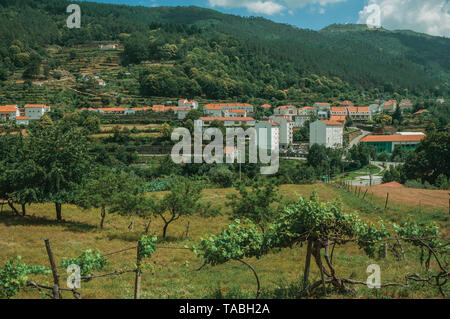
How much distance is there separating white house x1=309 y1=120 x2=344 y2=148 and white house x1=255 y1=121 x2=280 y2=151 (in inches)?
341

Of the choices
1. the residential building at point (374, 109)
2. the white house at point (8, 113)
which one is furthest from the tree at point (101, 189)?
the residential building at point (374, 109)

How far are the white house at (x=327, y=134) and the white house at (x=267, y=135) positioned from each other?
865 centimetres

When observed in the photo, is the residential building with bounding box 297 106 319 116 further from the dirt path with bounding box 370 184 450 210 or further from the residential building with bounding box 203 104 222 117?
the dirt path with bounding box 370 184 450 210

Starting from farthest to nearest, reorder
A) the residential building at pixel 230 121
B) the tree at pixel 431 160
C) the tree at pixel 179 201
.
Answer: the residential building at pixel 230 121 → the tree at pixel 431 160 → the tree at pixel 179 201

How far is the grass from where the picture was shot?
22.9 ft

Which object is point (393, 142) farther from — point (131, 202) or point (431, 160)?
point (131, 202)

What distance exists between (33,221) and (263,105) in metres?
82.4

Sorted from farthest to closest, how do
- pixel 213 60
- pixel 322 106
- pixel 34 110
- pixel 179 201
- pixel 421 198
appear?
1. pixel 213 60
2. pixel 322 106
3. pixel 34 110
4. pixel 421 198
5. pixel 179 201

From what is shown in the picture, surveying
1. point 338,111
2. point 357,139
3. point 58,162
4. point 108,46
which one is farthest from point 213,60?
point 58,162

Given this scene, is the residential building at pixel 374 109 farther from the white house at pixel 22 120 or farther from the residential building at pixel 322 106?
the white house at pixel 22 120

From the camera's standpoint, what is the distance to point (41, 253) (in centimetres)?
1102

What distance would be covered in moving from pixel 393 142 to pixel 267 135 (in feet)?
89.1

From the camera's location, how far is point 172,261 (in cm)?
1095

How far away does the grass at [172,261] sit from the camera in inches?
275
